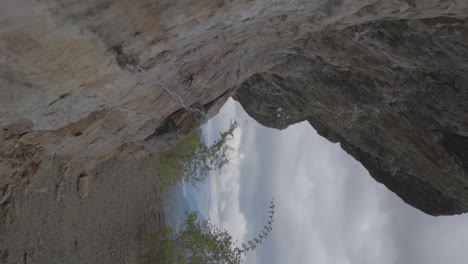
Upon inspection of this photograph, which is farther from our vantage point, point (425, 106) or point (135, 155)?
point (135, 155)

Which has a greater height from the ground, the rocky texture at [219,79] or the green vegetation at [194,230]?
the rocky texture at [219,79]

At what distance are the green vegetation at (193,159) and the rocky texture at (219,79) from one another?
196cm

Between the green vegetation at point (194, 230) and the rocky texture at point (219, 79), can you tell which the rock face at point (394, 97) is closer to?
the rocky texture at point (219, 79)

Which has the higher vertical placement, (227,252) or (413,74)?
(413,74)

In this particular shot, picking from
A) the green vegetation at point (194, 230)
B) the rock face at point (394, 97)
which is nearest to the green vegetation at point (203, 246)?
the green vegetation at point (194, 230)

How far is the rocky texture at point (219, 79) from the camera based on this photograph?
2.44 m

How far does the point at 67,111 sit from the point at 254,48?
1.98m

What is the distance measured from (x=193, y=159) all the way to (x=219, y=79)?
471 cm

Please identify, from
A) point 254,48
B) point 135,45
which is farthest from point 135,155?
point 135,45

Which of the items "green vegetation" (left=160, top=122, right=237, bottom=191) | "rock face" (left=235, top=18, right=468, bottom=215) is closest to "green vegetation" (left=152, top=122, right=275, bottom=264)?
"green vegetation" (left=160, top=122, right=237, bottom=191)

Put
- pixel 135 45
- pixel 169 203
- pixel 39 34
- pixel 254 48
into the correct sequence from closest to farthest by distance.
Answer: pixel 39 34
pixel 135 45
pixel 254 48
pixel 169 203

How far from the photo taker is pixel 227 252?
24.1ft

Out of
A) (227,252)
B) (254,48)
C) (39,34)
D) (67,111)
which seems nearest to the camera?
(39,34)

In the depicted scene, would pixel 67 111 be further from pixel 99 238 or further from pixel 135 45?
pixel 99 238
